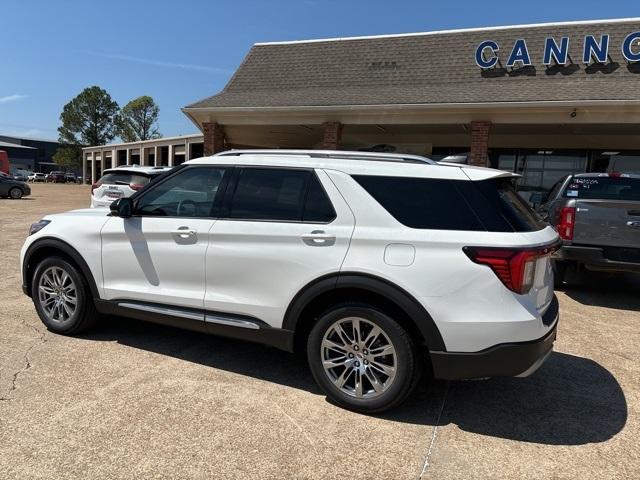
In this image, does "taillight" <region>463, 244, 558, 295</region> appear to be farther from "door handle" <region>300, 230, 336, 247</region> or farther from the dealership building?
the dealership building

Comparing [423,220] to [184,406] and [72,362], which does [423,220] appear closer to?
[184,406]

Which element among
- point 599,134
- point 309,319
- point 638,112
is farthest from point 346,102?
point 309,319

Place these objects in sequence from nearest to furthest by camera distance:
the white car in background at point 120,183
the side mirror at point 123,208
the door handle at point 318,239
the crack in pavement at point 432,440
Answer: the crack in pavement at point 432,440
the door handle at point 318,239
the side mirror at point 123,208
the white car in background at point 120,183

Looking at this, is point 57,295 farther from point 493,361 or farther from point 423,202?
point 493,361

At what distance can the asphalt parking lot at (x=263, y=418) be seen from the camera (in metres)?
2.84

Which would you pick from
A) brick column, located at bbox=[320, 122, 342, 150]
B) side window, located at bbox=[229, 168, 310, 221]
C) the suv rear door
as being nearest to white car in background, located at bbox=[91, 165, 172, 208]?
brick column, located at bbox=[320, 122, 342, 150]

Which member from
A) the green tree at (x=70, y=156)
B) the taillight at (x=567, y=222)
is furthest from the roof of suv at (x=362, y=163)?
the green tree at (x=70, y=156)

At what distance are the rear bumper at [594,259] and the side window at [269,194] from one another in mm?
4275

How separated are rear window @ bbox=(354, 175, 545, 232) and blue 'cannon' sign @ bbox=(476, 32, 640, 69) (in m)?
10.8

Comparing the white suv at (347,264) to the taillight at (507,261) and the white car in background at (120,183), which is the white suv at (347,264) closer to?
the taillight at (507,261)

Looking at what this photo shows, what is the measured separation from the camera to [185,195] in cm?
423

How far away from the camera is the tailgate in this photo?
6.42 m

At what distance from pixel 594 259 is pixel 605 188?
99 centimetres

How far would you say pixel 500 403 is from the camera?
3721 millimetres
